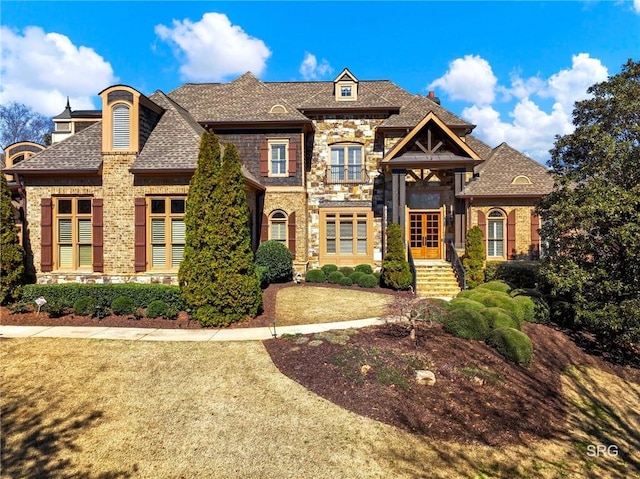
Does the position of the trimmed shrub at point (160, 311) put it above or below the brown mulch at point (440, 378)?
above

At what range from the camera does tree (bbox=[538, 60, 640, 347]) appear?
32.3 feet

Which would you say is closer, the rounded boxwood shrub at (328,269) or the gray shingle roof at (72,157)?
the gray shingle roof at (72,157)

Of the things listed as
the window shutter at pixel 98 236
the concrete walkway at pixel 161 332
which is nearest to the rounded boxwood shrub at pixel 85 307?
the concrete walkway at pixel 161 332

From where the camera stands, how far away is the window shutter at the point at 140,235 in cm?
1355

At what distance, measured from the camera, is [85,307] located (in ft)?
36.3

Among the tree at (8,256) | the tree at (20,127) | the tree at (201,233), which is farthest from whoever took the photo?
the tree at (20,127)

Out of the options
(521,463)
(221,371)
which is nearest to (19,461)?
(221,371)

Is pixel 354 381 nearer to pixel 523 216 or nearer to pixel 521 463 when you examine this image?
pixel 521 463

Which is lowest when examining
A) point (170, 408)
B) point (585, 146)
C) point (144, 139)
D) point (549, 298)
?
point (170, 408)

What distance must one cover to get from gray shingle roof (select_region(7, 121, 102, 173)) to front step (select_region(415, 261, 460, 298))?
13.1m

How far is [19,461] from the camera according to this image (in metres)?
4.93

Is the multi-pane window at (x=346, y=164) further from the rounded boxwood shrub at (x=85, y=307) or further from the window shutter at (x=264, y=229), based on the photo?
the rounded boxwood shrub at (x=85, y=307)

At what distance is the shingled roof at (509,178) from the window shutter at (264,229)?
932 centimetres

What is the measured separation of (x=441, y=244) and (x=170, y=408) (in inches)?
615
